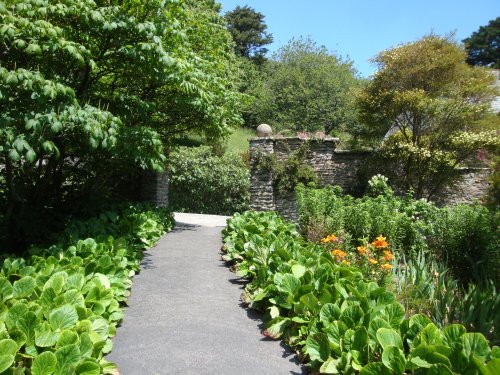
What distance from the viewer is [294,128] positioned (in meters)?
23.1

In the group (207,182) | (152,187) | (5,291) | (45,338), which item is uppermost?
(207,182)

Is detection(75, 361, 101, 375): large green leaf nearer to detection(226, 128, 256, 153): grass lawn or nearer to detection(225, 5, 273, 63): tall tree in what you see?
detection(226, 128, 256, 153): grass lawn

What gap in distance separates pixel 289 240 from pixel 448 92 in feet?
23.4

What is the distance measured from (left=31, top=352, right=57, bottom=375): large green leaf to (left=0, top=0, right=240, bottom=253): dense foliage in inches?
83.9

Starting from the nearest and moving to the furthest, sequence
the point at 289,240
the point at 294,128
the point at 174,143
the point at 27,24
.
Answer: the point at 27,24
the point at 289,240
the point at 174,143
the point at 294,128

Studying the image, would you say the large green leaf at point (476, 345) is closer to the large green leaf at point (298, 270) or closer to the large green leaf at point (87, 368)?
the large green leaf at point (298, 270)

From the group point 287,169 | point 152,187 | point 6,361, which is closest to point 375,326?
point 6,361

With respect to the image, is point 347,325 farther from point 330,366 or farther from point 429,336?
point 429,336

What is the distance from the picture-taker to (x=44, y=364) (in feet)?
7.86

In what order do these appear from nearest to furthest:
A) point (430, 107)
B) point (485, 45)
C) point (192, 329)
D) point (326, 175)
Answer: point (192, 329) → point (430, 107) → point (326, 175) → point (485, 45)

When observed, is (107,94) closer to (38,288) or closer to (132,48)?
(132,48)

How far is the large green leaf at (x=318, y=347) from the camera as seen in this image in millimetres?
2914

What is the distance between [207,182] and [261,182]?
4.13 m

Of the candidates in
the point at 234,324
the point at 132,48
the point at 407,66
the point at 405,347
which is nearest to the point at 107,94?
the point at 132,48
